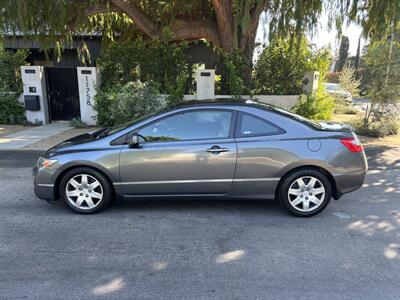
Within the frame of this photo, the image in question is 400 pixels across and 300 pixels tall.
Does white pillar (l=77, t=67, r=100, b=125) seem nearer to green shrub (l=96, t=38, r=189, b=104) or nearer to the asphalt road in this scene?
green shrub (l=96, t=38, r=189, b=104)

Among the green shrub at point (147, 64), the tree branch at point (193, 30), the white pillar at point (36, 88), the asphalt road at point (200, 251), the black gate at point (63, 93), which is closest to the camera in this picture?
the asphalt road at point (200, 251)

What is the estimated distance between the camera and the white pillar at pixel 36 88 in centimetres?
1202

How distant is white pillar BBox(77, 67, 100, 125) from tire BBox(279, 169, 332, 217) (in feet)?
28.5

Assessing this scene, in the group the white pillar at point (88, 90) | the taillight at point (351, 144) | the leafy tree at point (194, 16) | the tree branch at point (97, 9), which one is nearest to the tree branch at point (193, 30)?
the leafy tree at point (194, 16)

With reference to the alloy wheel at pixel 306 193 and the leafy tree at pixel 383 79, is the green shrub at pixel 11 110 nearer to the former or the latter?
the alloy wheel at pixel 306 193

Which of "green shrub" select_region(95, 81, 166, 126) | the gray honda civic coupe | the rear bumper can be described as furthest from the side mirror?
"green shrub" select_region(95, 81, 166, 126)

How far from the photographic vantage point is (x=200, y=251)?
383cm

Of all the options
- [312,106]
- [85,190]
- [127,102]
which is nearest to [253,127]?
[85,190]

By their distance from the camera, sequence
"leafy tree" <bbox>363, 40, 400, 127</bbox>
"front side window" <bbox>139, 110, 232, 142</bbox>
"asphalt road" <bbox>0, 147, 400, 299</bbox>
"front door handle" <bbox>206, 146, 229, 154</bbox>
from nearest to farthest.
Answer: "asphalt road" <bbox>0, 147, 400, 299</bbox> < "front door handle" <bbox>206, 146, 229, 154</bbox> < "front side window" <bbox>139, 110, 232, 142</bbox> < "leafy tree" <bbox>363, 40, 400, 127</bbox>

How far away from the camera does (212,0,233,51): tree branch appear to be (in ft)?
37.0

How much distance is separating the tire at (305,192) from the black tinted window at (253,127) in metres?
0.64

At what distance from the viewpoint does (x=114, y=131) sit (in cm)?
489

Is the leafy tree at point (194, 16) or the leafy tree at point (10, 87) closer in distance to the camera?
the leafy tree at point (194, 16)

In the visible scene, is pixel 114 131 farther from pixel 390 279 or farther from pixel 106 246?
pixel 390 279
